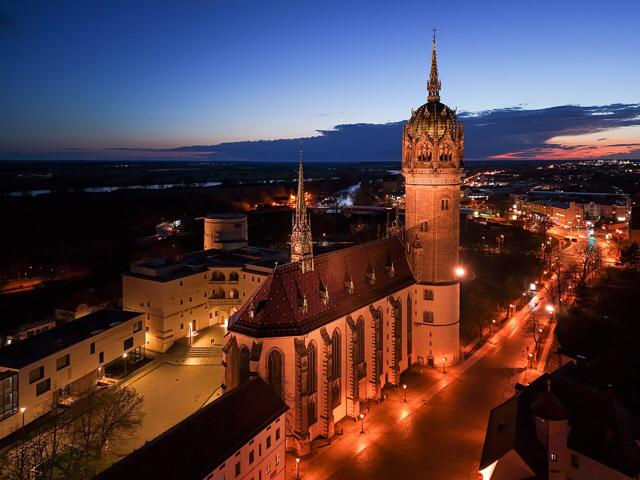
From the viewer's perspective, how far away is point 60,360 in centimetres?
3747

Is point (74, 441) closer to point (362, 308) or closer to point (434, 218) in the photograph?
point (362, 308)

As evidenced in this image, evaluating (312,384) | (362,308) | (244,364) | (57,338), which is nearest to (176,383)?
(57,338)

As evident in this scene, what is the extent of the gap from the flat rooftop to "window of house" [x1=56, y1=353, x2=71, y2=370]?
2.30ft

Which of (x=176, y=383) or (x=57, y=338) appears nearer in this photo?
(x=57, y=338)

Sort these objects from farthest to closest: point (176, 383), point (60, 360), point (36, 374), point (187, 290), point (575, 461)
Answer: point (187, 290)
point (176, 383)
point (60, 360)
point (36, 374)
point (575, 461)

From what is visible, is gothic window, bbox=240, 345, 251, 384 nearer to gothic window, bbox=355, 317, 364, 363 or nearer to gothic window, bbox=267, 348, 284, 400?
gothic window, bbox=267, 348, 284, 400


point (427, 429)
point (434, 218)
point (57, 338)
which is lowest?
point (427, 429)

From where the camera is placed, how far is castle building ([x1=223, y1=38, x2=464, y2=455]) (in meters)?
31.3

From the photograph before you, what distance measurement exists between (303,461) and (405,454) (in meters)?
6.45

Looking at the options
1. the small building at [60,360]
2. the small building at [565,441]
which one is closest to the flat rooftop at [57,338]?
the small building at [60,360]

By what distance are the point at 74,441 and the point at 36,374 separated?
342 inches

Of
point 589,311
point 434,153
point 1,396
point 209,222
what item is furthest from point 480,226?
point 1,396

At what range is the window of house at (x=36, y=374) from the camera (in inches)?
1382

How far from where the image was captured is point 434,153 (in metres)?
42.1
